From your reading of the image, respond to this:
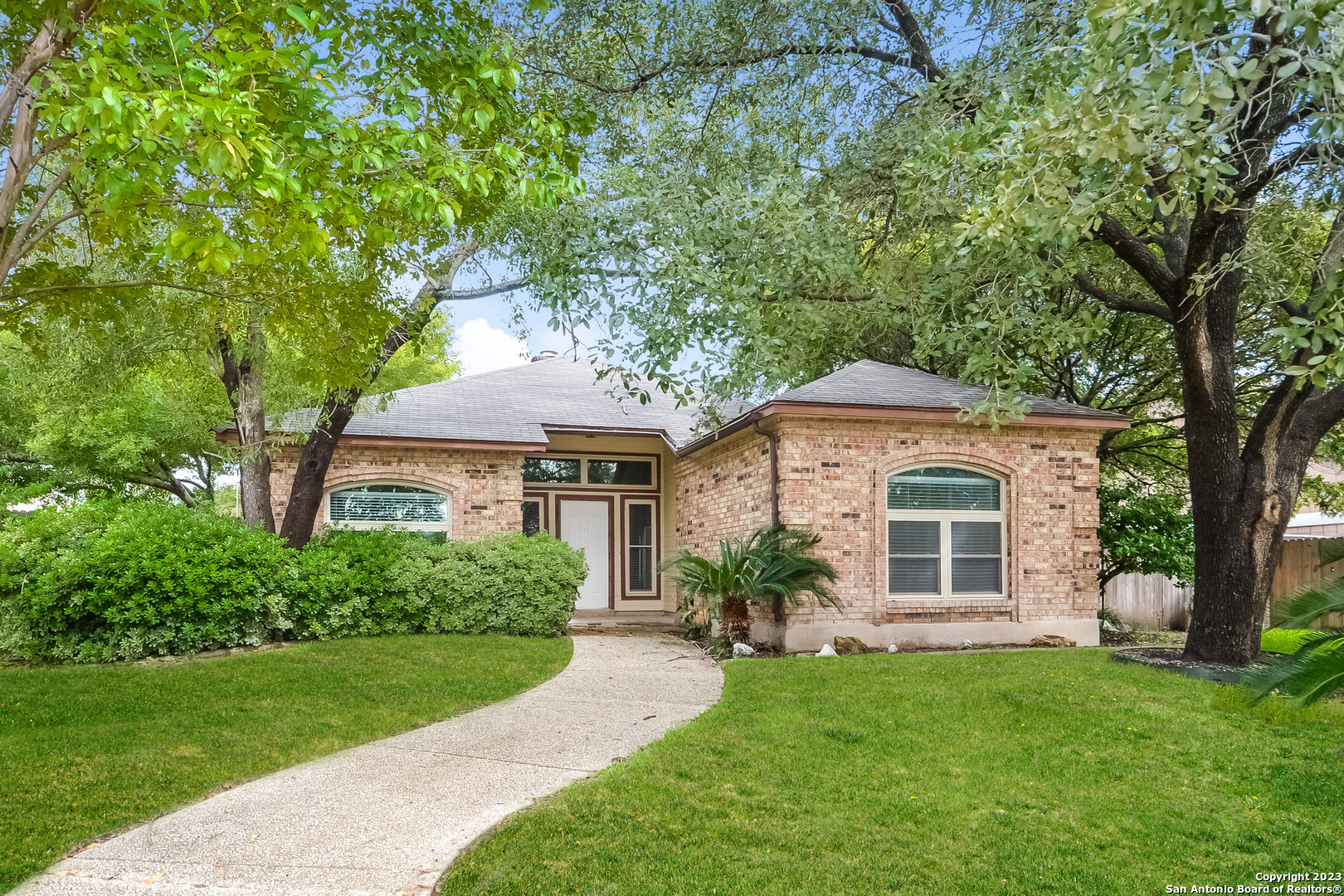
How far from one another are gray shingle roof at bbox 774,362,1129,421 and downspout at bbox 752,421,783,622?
61 centimetres

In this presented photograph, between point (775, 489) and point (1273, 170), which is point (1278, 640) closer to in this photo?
point (1273, 170)

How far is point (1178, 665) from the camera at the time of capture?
9453mm

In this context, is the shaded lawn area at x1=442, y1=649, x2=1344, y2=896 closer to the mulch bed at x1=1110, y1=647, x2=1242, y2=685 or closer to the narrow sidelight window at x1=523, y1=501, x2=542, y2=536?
the mulch bed at x1=1110, y1=647, x2=1242, y2=685

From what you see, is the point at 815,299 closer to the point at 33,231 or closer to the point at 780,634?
the point at 780,634

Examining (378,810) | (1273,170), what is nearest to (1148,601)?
(1273,170)

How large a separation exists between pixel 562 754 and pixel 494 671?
3276 millimetres

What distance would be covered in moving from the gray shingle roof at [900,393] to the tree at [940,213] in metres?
0.86

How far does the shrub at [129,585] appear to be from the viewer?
976 cm

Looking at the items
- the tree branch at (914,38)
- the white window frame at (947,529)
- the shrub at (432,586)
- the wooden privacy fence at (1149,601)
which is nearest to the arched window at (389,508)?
the shrub at (432,586)

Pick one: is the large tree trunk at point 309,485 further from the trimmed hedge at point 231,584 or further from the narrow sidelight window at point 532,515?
the narrow sidelight window at point 532,515

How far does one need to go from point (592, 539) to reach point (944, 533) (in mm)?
6903

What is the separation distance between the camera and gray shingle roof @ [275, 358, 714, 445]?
1373 cm

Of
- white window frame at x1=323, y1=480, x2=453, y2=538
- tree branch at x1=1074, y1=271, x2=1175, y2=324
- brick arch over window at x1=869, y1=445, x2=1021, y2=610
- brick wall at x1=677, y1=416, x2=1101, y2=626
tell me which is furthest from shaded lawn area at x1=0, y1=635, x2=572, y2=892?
tree branch at x1=1074, y1=271, x2=1175, y2=324

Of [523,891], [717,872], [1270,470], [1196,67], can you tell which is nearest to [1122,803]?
[717,872]
